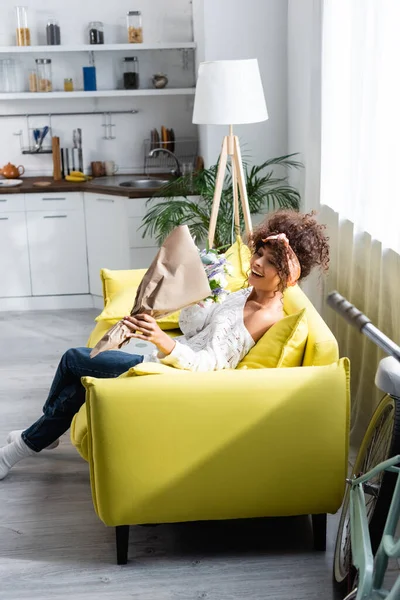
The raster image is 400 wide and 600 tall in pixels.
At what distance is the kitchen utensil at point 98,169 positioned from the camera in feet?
19.1

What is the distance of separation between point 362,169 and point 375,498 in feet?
4.88

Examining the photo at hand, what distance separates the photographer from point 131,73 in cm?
564

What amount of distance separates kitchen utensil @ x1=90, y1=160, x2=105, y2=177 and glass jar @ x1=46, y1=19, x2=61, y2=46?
0.85 m

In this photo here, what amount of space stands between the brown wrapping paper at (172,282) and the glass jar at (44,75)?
3.54 meters

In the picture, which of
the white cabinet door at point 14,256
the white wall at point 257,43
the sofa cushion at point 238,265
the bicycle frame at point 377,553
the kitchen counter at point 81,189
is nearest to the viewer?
the bicycle frame at point 377,553

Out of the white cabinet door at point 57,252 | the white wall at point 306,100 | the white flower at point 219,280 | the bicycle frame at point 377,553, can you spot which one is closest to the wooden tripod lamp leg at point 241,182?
the white wall at point 306,100

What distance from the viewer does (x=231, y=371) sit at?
2.42m

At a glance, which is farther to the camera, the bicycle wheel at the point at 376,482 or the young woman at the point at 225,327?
the young woman at the point at 225,327

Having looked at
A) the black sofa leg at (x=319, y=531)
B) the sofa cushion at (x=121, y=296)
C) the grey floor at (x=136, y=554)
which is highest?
the sofa cushion at (x=121, y=296)

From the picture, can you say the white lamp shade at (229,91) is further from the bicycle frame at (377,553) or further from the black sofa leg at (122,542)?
the bicycle frame at (377,553)

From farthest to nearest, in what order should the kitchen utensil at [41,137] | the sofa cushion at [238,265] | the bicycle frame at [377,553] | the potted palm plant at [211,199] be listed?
1. the kitchen utensil at [41,137]
2. the potted palm plant at [211,199]
3. the sofa cushion at [238,265]
4. the bicycle frame at [377,553]

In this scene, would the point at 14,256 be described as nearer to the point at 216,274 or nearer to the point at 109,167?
the point at 109,167

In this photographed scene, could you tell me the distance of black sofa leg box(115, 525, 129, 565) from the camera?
→ 2543mm

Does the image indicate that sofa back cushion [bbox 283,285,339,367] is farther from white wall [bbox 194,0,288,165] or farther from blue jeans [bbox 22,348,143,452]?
white wall [bbox 194,0,288,165]
